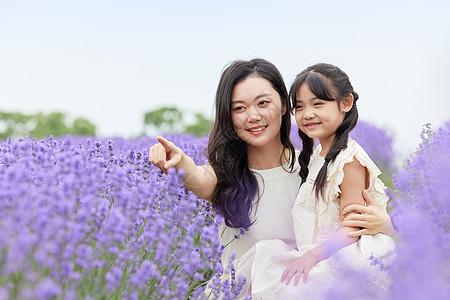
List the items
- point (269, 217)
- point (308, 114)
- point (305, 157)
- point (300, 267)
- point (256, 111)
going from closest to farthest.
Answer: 1. point (300, 267)
2. point (308, 114)
3. point (256, 111)
4. point (269, 217)
5. point (305, 157)

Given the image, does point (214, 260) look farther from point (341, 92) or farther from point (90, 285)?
point (341, 92)

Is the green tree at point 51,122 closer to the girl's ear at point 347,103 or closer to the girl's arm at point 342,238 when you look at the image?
the girl's ear at point 347,103

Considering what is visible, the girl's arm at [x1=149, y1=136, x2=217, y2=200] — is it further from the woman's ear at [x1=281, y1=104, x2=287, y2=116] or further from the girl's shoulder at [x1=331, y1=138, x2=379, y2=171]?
the girl's shoulder at [x1=331, y1=138, x2=379, y2=171]

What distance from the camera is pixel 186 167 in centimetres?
238

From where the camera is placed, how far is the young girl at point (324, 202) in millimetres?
2178

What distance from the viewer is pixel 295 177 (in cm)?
278

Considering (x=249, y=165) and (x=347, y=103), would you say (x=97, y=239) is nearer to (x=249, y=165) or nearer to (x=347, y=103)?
(x=249, y=165)

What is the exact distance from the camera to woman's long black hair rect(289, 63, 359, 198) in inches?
96.0

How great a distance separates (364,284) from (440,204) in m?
0.52

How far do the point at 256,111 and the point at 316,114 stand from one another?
1.06ft

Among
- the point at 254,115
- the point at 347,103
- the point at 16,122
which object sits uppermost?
the point at 347,103

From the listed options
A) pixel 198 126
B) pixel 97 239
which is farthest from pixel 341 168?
pixel 198 126

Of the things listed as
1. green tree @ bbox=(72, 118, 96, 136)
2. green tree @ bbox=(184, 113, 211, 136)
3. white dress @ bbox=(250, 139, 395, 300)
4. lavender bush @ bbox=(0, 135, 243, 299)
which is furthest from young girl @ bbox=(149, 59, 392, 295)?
green tree @ bbox=(72, 118, 96, 136)

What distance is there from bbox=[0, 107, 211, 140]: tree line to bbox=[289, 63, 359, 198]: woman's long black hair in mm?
7686
